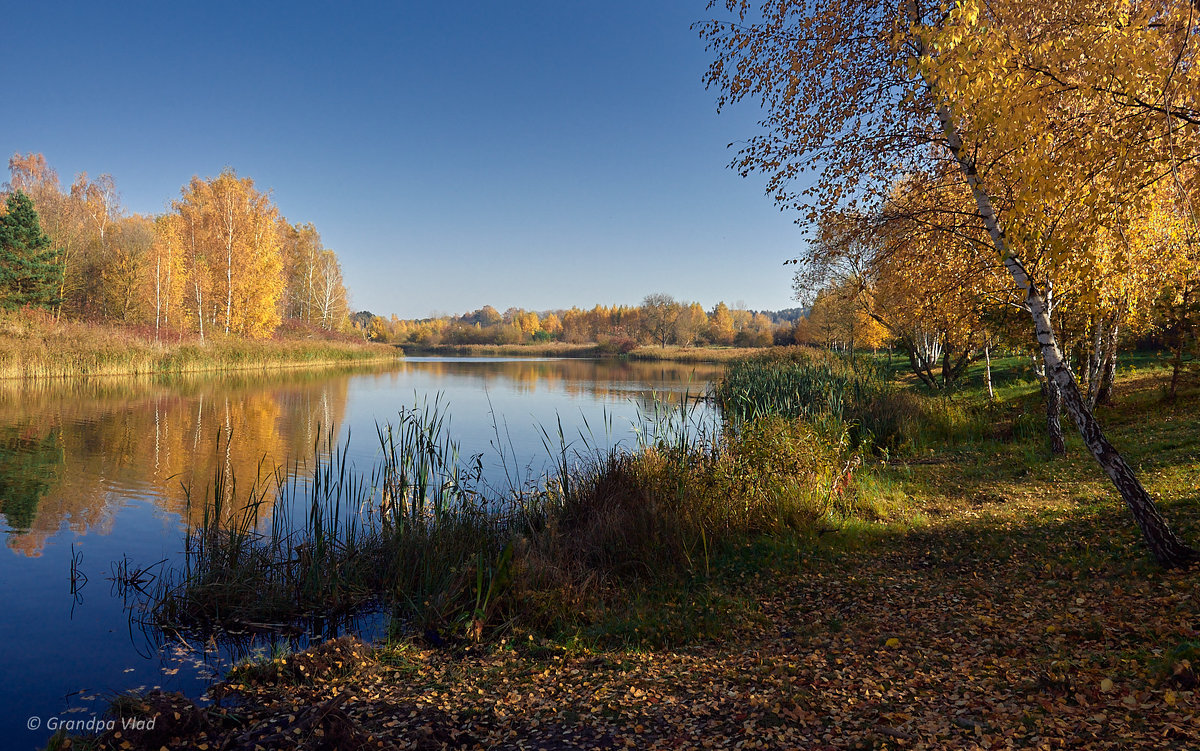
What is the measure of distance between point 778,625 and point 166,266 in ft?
131

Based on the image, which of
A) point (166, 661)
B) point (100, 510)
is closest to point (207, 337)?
point (100, 510)

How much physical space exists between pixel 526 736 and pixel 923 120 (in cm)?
784

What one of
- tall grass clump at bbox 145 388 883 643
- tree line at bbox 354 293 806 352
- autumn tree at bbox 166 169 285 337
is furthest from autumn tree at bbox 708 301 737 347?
tall grass clump at bbox 145 388 883 643

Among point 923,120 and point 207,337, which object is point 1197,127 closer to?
point 923,120

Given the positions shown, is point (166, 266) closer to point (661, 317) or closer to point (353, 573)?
point (353, 573)

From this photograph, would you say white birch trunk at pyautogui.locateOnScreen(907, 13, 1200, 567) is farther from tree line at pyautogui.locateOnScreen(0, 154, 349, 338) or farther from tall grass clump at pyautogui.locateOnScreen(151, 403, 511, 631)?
tree line at pyautogui.locateOnScreen(0, 154, 349, 338)

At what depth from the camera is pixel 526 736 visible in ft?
11.4

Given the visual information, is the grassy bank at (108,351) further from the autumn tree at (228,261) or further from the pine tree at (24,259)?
the pine tree at (24,259)

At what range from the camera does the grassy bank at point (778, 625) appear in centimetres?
329

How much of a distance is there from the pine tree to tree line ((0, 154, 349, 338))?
0.05 m

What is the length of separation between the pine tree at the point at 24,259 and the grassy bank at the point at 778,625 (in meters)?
35.8

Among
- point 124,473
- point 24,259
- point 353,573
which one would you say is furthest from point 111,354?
point 353,573

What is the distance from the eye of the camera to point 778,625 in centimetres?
500

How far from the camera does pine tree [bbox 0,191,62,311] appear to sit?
97.9ft
